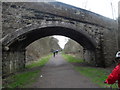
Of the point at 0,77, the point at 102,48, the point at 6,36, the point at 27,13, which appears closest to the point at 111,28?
the point at 102,48

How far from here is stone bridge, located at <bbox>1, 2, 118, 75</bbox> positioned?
7047 mm

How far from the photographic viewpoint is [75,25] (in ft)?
32.1

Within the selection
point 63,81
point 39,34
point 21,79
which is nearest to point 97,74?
point 63,81

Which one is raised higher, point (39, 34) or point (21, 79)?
point (39, 34)

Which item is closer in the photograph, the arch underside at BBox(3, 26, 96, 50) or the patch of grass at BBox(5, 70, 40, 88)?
the patch of grass at BBox(5, 70, 40, 88)

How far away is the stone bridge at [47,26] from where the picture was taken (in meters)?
7.05

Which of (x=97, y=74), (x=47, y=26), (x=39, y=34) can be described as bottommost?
(x=97, y=74)

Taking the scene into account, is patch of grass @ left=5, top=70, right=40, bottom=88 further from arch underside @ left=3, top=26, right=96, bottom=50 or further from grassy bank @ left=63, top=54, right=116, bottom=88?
grassy bank @ left=63, top=54, right=116, bottom=88

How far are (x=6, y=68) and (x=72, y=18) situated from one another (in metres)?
6.46

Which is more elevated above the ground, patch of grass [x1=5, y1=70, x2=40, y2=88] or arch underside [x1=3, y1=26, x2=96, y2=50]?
arch underside [x1=3, y1=26, x2=96, y2=50]

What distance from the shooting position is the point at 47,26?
8.30 meters

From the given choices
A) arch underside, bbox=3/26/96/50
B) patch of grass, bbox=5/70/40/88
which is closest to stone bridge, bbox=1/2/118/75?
arch underside, bbox=3/26/96/50

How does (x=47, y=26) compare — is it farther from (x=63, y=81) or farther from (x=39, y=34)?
(x=63, y=81)

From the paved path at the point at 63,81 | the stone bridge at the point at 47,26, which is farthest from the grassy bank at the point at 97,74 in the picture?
the stone bridge at the point at 47,26
